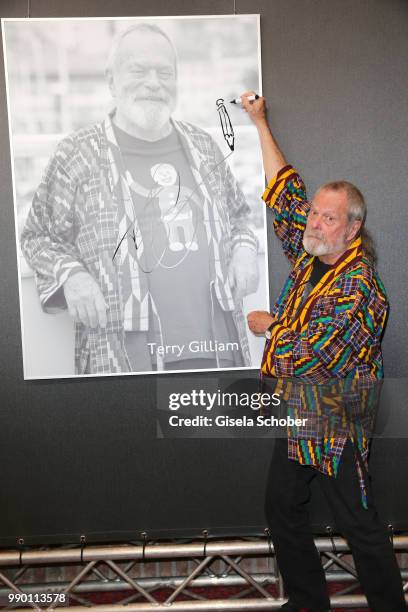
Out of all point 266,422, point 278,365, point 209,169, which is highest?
point 209,169

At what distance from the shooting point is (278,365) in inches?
88.0

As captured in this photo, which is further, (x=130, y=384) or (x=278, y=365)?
(x=130, y=384)

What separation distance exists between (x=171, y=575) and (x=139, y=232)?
1.46 metres

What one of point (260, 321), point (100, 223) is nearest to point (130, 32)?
point (100, 223)

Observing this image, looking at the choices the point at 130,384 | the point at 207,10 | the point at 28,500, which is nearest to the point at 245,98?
the point at 207,10

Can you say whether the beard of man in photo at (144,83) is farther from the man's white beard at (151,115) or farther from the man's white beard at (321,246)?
the man's white beard at (321,246)

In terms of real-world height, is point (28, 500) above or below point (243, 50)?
below

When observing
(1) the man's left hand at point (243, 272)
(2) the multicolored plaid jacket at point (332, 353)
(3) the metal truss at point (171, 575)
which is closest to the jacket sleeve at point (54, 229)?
(1) the man's left hand at point (243, 272)

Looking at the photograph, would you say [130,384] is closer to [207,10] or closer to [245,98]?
[245,98]

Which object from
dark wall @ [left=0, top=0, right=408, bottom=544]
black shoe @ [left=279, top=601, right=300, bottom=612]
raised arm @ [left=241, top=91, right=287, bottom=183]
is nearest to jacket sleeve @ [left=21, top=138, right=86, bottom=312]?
dark wall @ [left=0, top=0, right=408, bottom=544]

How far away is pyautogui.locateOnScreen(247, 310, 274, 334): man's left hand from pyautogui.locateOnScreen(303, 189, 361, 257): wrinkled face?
0.27m

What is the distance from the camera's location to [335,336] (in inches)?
83.9

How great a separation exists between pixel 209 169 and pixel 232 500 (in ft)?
4.34

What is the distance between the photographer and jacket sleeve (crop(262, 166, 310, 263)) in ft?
8.13
